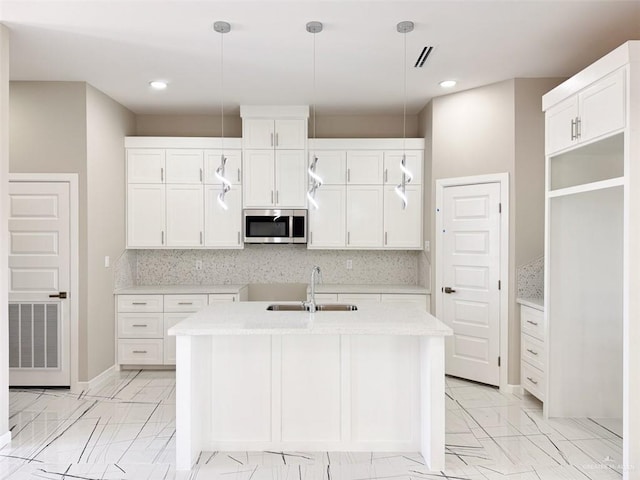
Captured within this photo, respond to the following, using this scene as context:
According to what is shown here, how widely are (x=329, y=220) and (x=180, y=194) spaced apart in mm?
1669

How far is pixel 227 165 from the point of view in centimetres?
505

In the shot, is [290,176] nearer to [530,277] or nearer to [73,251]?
[73,251]

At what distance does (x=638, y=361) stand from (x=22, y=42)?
4.57m

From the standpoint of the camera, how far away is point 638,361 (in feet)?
8.32

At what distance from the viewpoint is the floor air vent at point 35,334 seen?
4.22m

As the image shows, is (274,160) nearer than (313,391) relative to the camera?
No

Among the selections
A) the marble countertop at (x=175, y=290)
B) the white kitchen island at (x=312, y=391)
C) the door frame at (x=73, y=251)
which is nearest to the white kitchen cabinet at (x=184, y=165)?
the door frame at (x=73, y=251)

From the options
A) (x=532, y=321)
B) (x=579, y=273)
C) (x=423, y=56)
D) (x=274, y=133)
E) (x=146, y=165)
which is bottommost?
(x=532, y=321)

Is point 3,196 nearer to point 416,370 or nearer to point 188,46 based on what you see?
point 188,46

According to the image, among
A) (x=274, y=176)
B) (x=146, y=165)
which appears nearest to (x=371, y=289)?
(x=274, y=176)

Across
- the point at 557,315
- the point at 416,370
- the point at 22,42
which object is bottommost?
the point at 416,370

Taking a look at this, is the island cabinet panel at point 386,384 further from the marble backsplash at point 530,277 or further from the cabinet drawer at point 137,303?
the cabinet drawer at point 137,303

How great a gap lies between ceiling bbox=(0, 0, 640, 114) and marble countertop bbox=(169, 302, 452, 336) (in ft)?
6.45

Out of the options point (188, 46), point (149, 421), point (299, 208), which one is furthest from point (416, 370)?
point (188, 46)
